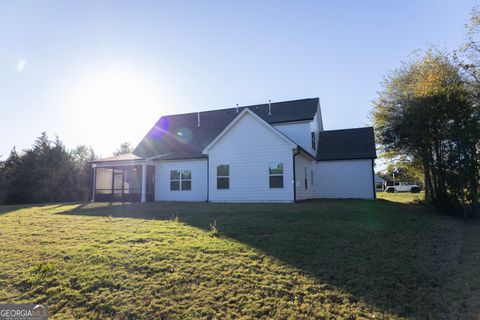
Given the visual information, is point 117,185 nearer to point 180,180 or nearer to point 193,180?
point 180,180

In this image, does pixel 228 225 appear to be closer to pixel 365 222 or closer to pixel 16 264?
pixel 365 222

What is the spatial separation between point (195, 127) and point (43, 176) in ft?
48.1

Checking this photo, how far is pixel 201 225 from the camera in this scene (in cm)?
866

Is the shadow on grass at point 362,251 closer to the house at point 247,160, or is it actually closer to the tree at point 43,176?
the house at point 247,160

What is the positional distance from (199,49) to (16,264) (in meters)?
10.7

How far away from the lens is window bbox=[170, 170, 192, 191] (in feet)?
61.9

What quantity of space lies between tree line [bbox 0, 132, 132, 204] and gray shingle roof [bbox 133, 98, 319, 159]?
8.44 metres

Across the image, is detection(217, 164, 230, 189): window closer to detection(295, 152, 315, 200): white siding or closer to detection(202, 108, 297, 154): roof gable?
detection(202, 108, 297, 154): roof gable

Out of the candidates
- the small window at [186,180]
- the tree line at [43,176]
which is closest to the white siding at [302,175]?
the small window at [186,180]

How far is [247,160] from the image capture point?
16578 millimetres

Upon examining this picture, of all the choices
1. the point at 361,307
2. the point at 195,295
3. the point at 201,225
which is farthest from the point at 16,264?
the point at 361,307

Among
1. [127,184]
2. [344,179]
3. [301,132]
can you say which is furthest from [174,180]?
[344,179]

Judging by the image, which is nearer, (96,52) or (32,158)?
(96,52)

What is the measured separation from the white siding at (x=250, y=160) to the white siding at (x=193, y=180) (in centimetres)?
122
